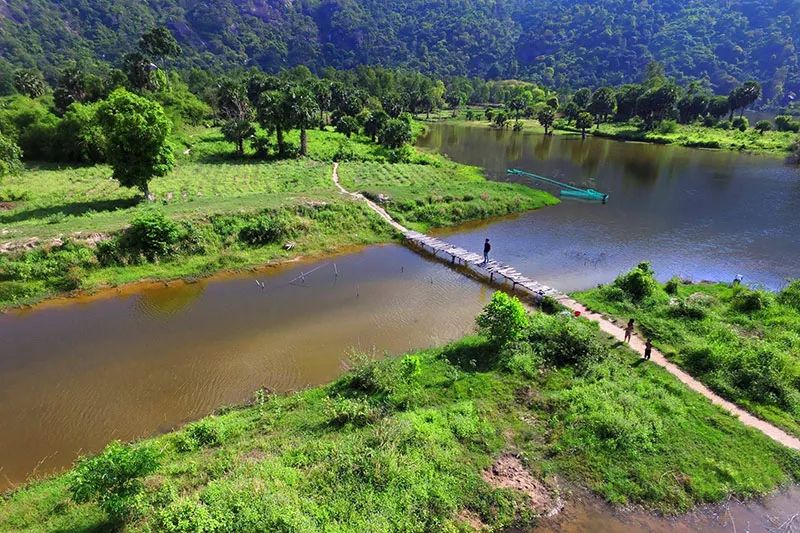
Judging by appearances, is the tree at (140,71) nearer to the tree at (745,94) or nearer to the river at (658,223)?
the river at (658,223)

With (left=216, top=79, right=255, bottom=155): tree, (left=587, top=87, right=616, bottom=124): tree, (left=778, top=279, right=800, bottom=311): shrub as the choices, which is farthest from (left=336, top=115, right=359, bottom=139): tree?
(left=587, top=87, right=616, bottom=124): tree

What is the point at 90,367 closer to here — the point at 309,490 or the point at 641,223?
the point at 309,490

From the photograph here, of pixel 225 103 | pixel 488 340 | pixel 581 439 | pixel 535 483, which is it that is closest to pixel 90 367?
pixel 488 340

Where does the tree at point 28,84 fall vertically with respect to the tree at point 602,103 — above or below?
below

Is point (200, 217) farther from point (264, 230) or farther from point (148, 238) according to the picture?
point (264, 230)

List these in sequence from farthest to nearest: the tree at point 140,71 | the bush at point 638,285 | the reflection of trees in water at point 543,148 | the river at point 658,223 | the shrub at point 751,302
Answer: the tree at point 140,71
the reflection of trees in water at point 543,148
the river at point 658,223
the bush at point 638,285
the shrub at point 751,302

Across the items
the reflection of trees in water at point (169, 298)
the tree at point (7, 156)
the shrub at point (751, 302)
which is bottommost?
the reflection of trees in water at point (169, 298)

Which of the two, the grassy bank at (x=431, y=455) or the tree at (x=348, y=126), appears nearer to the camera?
the grassy bank at (x=431, y=455)

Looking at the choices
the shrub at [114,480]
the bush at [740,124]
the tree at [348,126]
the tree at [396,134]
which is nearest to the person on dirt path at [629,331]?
the shrub at [114,480]
